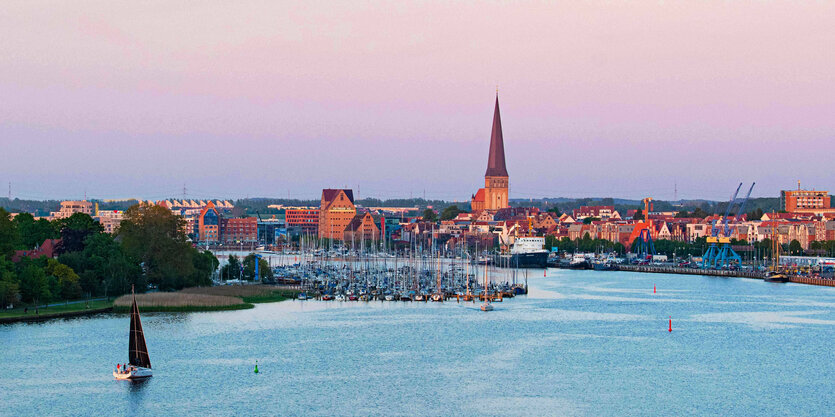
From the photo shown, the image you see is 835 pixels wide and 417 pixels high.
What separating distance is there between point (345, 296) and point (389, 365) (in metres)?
20.2

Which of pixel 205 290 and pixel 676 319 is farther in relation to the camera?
pixel 205 290

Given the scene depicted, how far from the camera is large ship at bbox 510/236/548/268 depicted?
90.2 m

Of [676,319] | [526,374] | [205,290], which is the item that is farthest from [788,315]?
[205,290]

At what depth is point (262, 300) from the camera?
46250 mm

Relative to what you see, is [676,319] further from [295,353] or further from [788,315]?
[295,353]

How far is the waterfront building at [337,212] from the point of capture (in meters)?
142

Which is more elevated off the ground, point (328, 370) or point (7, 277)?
point (7, 277)

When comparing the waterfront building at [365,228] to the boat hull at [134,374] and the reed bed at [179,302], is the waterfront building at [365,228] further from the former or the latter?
the boat hull at [134,374]

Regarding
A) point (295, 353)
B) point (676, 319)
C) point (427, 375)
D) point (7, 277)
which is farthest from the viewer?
point (676, 319)

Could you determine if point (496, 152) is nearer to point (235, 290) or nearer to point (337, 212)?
point (337, 212)

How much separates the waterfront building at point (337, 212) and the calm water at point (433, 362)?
318 ft

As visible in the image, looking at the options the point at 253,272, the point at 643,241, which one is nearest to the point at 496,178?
the point at 643,241

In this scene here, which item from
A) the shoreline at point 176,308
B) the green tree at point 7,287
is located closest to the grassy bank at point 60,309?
the shoreline at point 176,308

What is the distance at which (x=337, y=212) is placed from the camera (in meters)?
143
